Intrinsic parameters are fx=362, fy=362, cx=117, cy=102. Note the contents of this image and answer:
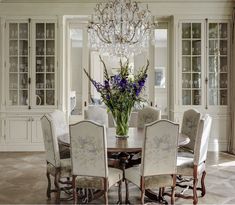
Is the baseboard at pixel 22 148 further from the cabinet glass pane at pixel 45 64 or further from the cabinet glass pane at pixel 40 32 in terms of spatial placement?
the cabinet glass pane at pixel 40 32

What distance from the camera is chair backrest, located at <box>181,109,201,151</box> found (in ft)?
15.8

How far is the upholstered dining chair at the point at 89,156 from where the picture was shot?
3.51 meters

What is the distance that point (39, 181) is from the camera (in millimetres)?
5000

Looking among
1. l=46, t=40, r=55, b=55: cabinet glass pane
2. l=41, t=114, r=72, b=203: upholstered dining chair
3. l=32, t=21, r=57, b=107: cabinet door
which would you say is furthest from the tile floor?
l=46, t=40, r=55, b=55: cabinet glass pane

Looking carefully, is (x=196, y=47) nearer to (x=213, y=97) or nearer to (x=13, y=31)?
(x=213, y=97)

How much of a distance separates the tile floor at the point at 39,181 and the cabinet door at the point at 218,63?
118 cm

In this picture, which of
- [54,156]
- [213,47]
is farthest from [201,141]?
[213,47]

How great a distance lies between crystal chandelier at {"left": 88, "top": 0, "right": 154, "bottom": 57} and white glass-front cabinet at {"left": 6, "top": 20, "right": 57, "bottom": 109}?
1.89 m

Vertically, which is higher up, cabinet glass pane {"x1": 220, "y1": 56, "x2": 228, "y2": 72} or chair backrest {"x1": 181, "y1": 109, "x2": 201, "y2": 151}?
cabinet glass pane {"x1": 220, "y1": 56, "x2": 228, "y2": 72}

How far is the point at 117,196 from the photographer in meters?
4.36

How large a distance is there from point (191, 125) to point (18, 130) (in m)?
3.70

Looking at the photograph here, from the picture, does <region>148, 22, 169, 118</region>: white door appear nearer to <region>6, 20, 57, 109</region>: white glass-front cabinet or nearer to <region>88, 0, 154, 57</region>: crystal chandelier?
<region>6, 20, 57, 109</region>: white glass-front cabinet

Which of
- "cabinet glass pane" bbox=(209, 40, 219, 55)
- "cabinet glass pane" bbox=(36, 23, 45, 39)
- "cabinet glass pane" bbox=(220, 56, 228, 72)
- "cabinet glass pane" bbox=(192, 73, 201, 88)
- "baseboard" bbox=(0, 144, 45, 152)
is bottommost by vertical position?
"baseboard" bbox=(0, 144, 45, 152)

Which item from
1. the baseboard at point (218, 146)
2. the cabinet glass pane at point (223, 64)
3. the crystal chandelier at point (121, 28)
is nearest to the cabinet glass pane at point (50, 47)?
the crystal chandelier at point (121, 28)
